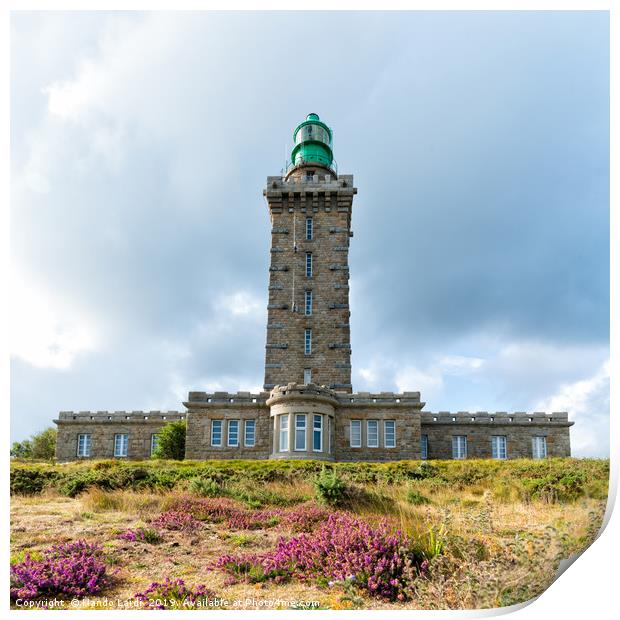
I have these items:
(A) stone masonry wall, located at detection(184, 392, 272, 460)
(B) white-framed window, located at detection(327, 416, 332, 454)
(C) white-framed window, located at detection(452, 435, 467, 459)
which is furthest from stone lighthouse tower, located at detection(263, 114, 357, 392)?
(C) white-framed window, located at detection(452, 435, 467, 459)

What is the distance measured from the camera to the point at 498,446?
31.2 meters

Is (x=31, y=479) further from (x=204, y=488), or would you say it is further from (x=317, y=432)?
(x=317, y=432)

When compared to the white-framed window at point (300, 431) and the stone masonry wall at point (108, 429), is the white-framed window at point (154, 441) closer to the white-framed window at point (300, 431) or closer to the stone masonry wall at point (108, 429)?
the stone masonry wall at point (108, 429)

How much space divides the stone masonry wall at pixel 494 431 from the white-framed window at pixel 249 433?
30.8 feet

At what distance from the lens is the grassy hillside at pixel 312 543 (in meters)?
8.09

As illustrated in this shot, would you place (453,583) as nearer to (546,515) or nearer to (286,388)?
(546,515)

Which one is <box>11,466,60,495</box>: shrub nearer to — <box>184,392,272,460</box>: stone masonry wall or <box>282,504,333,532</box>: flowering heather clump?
<box>184,392,272,460</box>: stone masonry wall

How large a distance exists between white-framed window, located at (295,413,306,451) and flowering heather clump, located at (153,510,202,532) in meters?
15.3

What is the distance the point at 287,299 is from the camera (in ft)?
116

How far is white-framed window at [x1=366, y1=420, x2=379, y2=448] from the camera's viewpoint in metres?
29.1

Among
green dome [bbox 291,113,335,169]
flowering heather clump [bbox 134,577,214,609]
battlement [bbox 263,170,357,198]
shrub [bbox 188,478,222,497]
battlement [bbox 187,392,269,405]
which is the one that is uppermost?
green dome [bbox 291,113,335,169]

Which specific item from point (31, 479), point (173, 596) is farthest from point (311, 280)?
point (173, 596)

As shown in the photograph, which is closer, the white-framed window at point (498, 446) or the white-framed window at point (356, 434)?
the white-framed window at point (356, 434)

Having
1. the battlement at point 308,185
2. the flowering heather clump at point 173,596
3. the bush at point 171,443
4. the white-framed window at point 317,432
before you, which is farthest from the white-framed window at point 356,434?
the flowering heather clump at point 173,596
